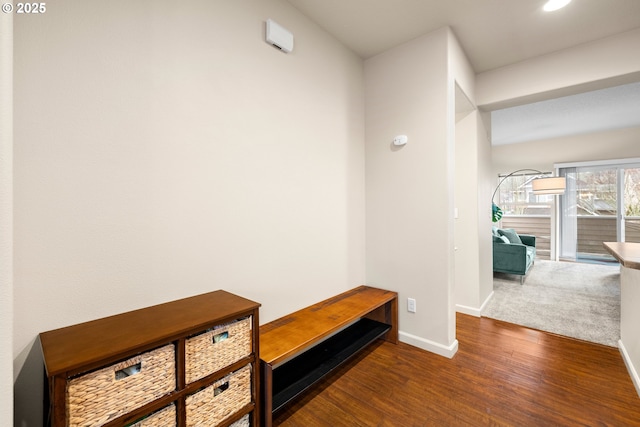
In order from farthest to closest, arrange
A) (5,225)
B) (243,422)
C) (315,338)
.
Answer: (315,338)
(243,422)
(5,225)

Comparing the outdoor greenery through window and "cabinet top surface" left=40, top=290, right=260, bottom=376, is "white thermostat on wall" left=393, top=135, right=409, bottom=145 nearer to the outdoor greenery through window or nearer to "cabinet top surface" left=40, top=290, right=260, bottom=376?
Answer: "cabinet top surface" left=40, top=290, right=260, bottom=376

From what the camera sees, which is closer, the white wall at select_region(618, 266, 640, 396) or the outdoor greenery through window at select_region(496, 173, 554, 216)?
the white wall at select_region(618, 266, 640, 396)

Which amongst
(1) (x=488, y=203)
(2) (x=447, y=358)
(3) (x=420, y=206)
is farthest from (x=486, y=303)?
(3) (x=420, y=206)

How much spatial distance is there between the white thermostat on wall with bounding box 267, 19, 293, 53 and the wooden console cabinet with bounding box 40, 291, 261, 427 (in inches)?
67.1

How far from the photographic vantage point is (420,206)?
246 cm

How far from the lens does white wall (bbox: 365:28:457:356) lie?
7.62 ft

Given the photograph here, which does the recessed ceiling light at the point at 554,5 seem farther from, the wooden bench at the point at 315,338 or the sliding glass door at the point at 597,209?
the sliding glass door at the point at 597,209

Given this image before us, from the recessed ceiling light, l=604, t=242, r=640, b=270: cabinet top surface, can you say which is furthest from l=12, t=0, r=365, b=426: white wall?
l=604, t=242, r=640, b=270: cabinet top surface

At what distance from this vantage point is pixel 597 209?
605 centimetres

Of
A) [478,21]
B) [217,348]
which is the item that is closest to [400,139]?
[478,21]

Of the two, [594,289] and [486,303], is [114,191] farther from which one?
[594,289]

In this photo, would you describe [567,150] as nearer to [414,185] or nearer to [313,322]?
[414,185]

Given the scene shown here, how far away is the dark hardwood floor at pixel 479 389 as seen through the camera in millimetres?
1639

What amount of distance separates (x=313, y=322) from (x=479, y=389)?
4.02 feet
